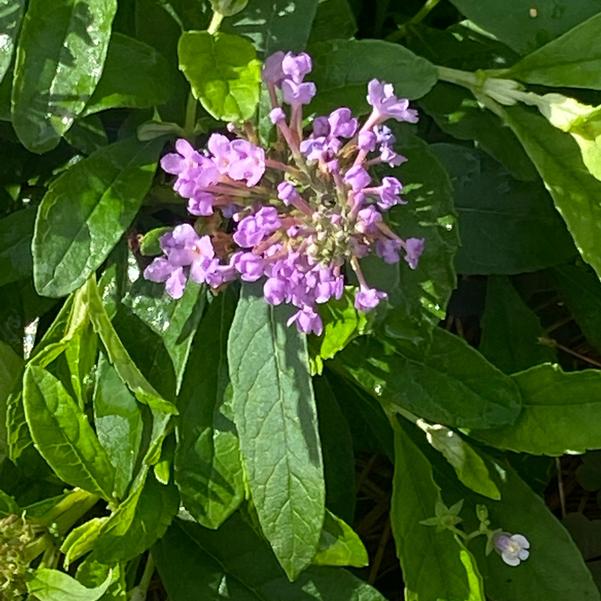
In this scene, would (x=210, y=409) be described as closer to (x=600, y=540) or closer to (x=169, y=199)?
(x=169, y=199)

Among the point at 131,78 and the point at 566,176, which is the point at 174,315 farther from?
the point at 566,176

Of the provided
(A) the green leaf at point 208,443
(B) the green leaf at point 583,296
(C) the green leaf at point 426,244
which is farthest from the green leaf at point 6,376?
(B) the green leaf at point 583,296

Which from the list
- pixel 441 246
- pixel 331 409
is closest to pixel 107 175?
pixel 441 246

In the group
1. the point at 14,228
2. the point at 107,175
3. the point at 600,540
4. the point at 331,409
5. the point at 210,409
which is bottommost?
the point at 600,540

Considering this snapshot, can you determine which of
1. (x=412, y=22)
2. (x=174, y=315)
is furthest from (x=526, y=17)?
(x=174, y=315)

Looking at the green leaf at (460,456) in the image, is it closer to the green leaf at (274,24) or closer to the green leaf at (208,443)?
the green leaf at (208,443)

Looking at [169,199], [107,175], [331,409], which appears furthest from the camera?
[331,409]
